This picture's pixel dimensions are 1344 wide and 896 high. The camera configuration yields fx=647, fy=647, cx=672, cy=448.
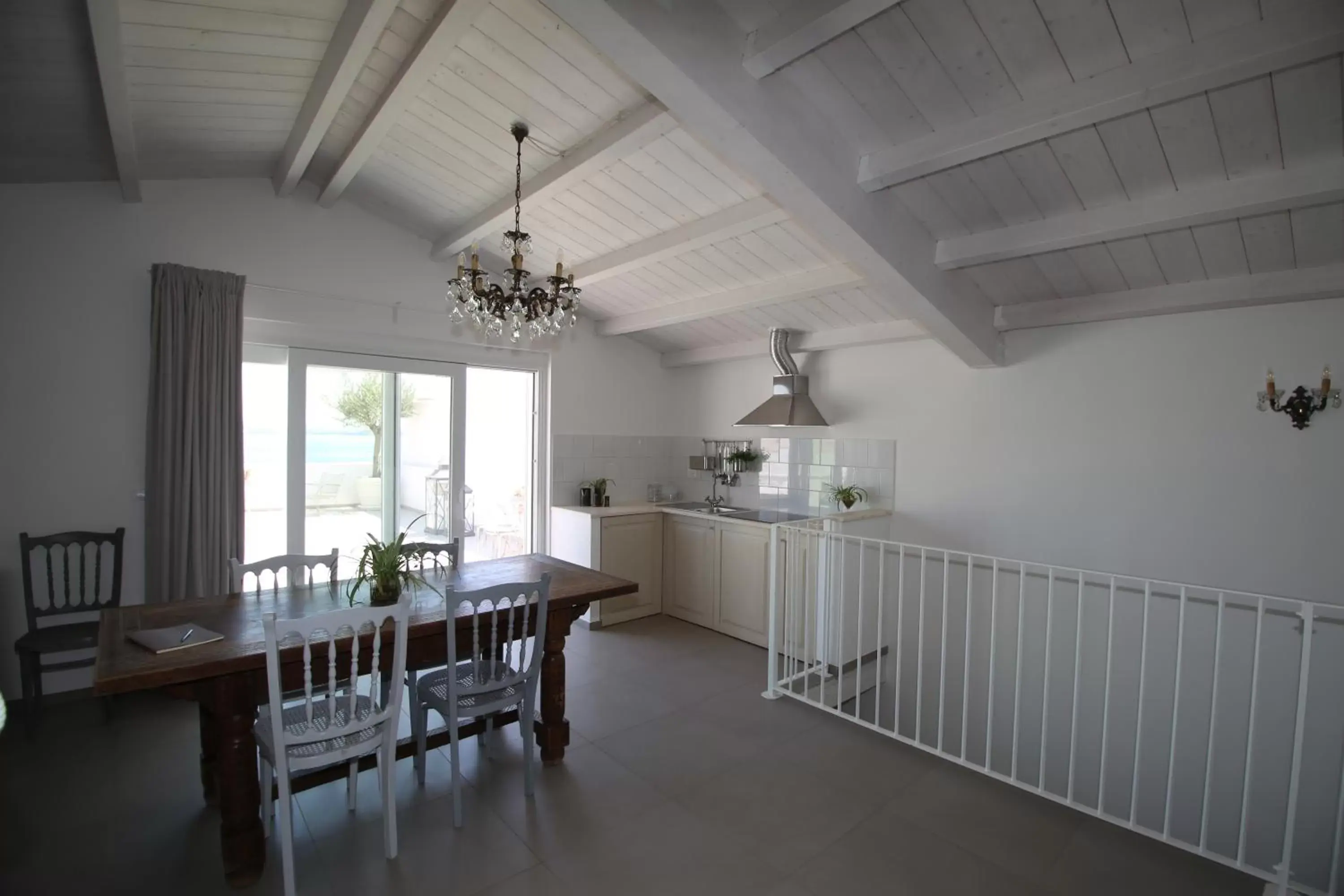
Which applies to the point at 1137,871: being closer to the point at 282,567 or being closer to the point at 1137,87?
the point at 1137,87

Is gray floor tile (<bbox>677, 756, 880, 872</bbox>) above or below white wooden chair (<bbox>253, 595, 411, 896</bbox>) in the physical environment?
below

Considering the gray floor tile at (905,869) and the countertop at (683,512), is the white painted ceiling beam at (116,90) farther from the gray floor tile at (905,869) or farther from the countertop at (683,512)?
the gray floor tile at (905,869)

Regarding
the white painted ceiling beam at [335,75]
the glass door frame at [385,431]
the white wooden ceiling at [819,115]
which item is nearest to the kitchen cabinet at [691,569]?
the glass door frame at [385,431]

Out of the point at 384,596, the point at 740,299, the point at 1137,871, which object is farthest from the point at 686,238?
the point at 1137,871

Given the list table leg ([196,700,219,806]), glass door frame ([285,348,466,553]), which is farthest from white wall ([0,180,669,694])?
table leg ([196,700,219,806])

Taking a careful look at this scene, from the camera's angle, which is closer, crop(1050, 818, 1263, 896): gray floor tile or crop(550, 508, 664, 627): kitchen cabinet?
crop(1050, 818, 1263, 896): gray floor tile

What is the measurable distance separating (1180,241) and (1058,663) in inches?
93.7

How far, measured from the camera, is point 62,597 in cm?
340

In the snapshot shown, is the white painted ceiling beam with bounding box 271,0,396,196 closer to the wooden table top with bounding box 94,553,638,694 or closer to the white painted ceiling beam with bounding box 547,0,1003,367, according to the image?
the white painted ceiling beam with bounding box 547,0,1003,367

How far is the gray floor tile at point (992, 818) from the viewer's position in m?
2.32

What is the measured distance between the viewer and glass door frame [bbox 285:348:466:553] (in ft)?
13.5

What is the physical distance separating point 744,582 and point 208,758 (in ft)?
10.2

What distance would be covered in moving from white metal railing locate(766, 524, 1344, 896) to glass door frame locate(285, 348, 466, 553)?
243 cm

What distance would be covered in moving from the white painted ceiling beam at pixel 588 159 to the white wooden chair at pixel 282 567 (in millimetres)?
2120
